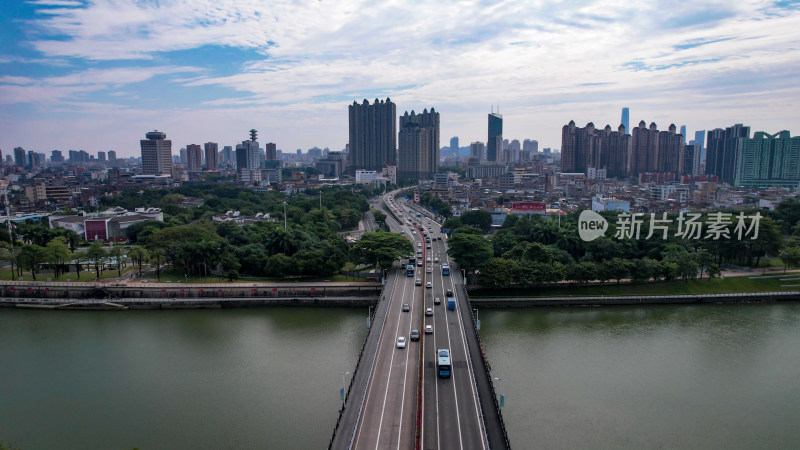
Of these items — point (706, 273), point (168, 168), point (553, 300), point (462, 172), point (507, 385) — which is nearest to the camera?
point (507, 385)

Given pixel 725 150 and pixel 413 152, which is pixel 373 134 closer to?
pixel 413 152

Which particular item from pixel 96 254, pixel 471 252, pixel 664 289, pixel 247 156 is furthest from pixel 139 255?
pixel 247 156

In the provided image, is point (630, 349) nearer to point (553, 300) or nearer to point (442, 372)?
point (553, 300)

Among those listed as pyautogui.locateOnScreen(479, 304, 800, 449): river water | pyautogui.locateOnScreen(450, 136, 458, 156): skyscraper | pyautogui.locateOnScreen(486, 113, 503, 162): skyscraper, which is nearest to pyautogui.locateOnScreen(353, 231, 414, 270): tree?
pyautogui.locateOnScreen(479, 304, 800, 449): river water

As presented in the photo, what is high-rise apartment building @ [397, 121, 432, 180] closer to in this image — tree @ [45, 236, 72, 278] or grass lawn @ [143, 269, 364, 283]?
grass lawn @ [143, 269, 364, 283]

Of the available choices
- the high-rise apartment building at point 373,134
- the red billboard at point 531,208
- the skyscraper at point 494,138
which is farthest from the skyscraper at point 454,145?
the red billboard at point 531,208

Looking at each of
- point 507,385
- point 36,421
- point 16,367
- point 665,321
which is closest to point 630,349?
point 665,321
